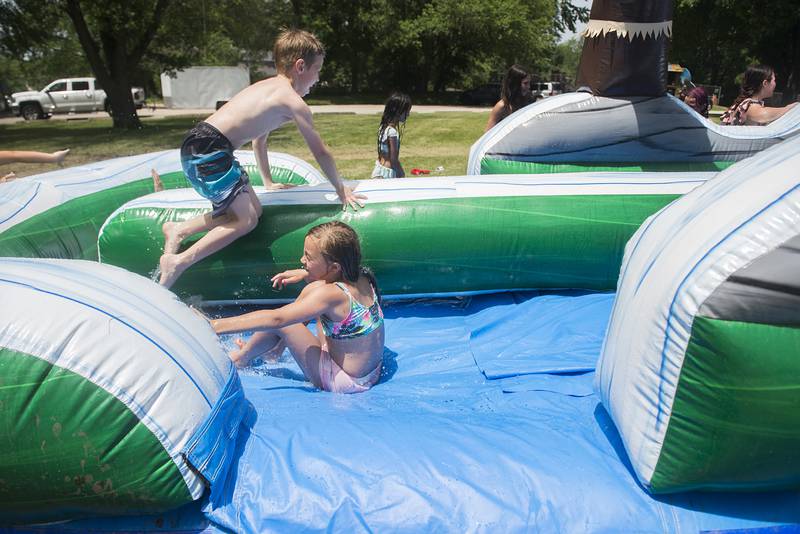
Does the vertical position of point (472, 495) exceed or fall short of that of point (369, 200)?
it falls short

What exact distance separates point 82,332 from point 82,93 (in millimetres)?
25063

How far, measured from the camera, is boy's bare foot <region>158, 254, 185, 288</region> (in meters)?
3.32

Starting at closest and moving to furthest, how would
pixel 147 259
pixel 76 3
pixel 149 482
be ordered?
1. pixel 149 482
2. pixel 147 259
3. pixel 76 3

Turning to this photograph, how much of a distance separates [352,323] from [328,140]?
430 inches

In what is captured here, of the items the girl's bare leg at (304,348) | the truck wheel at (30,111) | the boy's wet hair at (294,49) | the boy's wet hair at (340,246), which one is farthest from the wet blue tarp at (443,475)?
the truck wheel at (30,111)

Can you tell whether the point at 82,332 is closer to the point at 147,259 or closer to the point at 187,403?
the point at 187,403

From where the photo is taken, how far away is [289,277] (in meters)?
3.19

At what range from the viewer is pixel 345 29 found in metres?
28.5

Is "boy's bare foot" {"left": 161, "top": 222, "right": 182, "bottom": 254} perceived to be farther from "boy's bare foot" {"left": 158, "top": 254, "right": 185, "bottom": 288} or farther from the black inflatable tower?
the black inflatable tower

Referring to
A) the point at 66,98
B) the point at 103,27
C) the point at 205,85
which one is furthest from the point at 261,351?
the point at 205,85

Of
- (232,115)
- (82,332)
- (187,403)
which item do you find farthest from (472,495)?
(232,115)

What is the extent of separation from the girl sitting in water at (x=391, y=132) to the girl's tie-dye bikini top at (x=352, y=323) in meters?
2.63

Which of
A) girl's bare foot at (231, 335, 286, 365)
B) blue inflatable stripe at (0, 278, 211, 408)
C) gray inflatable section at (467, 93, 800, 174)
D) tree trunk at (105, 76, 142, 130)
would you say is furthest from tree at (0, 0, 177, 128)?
blue inflatable stripe at (0, 278, 211, 408)

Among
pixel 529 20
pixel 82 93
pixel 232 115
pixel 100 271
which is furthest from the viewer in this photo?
pixel 529 20
